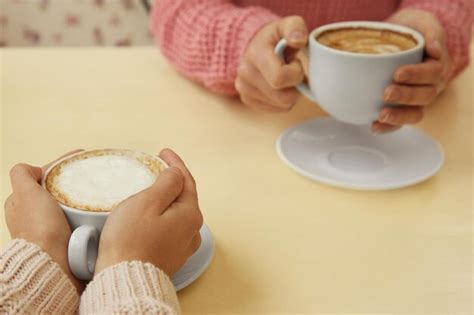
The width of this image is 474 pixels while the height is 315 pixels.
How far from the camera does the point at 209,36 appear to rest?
2.99 feet

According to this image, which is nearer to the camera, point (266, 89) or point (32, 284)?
point (32, 284)

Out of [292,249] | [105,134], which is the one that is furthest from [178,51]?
[292,249]

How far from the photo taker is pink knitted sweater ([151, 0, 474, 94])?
885 millimetres

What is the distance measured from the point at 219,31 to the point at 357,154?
0.26 metres

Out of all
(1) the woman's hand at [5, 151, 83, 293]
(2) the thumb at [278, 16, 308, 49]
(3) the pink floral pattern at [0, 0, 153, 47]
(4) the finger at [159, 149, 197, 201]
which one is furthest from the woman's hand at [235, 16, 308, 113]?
(3) the pink floral pattern at [0, 0, 153, 47]

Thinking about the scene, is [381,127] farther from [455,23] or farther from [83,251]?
[83,251]

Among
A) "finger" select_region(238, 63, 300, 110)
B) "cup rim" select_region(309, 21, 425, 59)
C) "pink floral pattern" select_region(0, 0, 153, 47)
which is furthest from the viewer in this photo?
"pink floral pattern" select_region(0, 0, 153, 47)

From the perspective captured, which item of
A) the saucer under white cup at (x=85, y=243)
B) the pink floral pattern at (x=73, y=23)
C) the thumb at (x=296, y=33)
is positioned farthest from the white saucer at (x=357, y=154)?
the pink floral pattern at (x=73, y=23)

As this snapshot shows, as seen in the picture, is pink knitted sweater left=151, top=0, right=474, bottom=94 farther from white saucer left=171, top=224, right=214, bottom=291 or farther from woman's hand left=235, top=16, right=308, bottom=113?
white saucer left=171, top=224, right=214, bottom=291

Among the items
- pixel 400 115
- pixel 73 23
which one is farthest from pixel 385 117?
pixel 73 23

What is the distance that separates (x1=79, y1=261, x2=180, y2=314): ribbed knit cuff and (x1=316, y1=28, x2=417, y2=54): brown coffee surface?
36 cm

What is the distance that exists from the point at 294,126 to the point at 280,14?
0.30m

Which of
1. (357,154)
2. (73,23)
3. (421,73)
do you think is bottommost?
(73,23)

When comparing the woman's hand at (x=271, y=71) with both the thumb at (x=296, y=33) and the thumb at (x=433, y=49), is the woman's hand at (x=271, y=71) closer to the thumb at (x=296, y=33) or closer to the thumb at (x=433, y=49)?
the thumb at (x=296, y=33)
